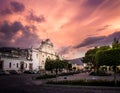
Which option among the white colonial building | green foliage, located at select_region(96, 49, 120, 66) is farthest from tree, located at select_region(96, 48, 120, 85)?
the white colonial building

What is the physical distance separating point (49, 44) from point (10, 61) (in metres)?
41.3

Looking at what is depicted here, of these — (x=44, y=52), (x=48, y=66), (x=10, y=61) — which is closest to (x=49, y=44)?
(x=44, y=52)

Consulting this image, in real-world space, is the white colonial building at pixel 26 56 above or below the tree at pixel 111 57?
above

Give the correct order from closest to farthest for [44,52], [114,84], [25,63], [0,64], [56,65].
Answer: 1. [114,84]
2. [56,65]
3. [0,64]
4. [25,63]
5. [44,52]

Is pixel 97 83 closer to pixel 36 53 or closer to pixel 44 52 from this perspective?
pixel 36 53

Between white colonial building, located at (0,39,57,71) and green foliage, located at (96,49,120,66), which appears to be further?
white colonial building, located at (0,39,57,71)

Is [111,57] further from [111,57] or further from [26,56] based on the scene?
[26,56]

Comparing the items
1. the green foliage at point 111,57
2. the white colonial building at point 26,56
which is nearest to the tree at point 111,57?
the green foliage at point 111,57

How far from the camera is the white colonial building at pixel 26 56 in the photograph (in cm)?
7338

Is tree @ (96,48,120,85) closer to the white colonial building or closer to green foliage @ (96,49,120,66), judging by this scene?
green foliage @ (96,49,120,66)

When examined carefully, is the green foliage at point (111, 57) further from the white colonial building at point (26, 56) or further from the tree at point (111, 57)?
the white colonial building at point (26, 56)

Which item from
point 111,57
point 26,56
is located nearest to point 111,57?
point 111,57

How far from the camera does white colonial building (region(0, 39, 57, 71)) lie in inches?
2889

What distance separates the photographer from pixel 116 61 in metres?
25.5
